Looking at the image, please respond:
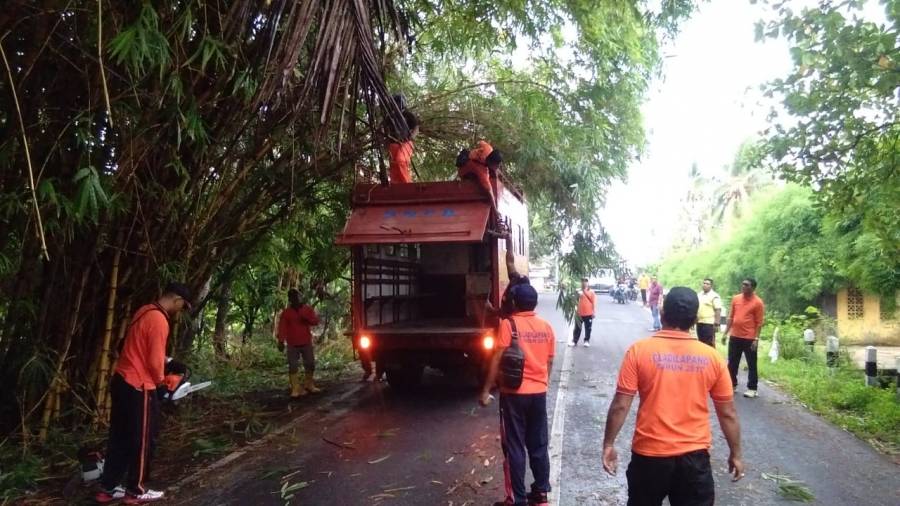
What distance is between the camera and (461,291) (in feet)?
31.4

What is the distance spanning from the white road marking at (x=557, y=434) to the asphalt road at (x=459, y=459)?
14 millimetres

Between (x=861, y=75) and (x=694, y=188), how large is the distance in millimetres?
41032

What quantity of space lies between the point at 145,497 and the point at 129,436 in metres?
0.44

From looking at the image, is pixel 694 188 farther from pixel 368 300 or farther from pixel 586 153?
pixel 368 300

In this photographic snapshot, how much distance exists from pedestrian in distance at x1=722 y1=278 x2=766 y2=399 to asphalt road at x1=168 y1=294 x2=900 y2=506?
1.32ft

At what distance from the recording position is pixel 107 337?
565cm

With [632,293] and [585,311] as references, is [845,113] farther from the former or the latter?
[632,293]

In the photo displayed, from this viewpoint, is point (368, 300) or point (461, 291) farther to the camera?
point (461, 291)

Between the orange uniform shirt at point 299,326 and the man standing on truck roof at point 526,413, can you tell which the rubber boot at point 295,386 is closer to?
the orange uniform shirt at point 299,326

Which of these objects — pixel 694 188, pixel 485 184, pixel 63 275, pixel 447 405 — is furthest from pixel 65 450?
pixel 694 188

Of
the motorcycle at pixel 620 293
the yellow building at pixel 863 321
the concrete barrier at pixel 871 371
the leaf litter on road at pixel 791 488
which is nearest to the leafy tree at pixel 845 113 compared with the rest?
the concrete barrier at pixel 871 371

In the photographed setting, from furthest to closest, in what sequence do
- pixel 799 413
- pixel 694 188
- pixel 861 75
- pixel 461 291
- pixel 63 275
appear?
pixel 694 188 < pixel 461 291 < pixel 799 413 < pixel 861 75 < pixel 63 275

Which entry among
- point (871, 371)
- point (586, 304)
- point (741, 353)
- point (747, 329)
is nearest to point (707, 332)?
point (741, 353)

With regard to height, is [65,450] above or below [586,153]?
below
